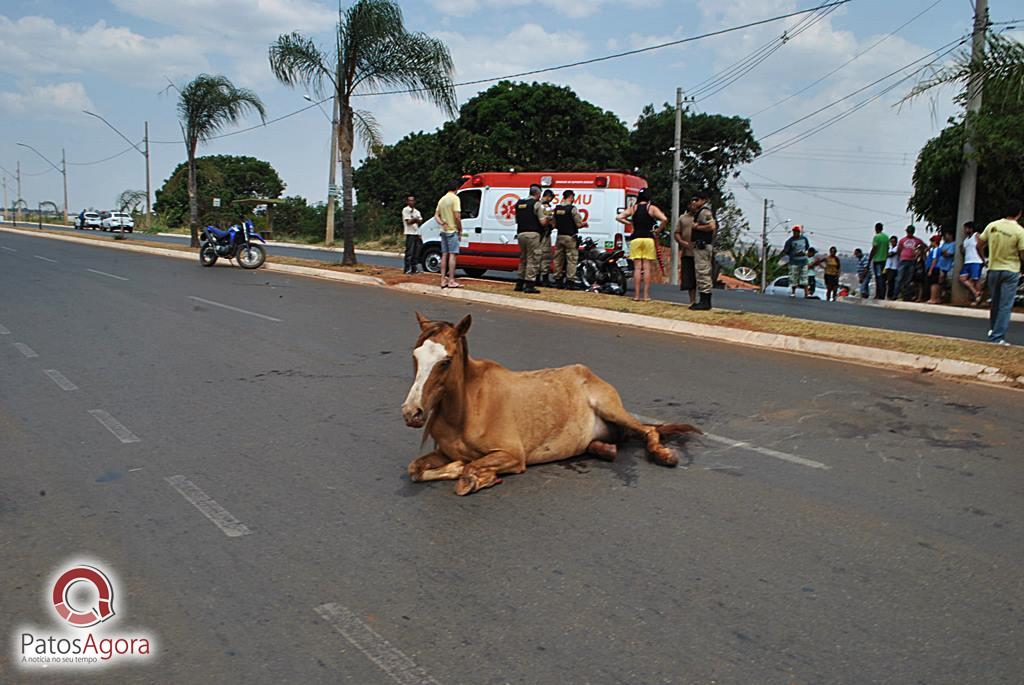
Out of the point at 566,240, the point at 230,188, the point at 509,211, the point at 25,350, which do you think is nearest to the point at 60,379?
the point at 25,350

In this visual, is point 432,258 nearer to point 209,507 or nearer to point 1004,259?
point 1004,259

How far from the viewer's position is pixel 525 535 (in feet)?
14.8

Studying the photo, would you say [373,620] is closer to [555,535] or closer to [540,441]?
[555,535]

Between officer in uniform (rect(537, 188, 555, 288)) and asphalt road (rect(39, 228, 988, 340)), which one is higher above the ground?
officer in uniform (rect(537, 188, 555, 288))

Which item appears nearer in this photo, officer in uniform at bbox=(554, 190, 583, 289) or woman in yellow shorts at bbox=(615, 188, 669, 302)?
woman in yellow shorts at bbox=(615, 188, 669, 302)

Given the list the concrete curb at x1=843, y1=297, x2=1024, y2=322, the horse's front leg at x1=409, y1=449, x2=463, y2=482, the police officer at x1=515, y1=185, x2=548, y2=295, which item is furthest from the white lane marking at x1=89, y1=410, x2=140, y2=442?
the concrete curb at x1=843, y1=297, x2=1024, y2=322

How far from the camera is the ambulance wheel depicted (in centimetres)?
2212

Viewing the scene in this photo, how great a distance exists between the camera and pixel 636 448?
6.15 metres

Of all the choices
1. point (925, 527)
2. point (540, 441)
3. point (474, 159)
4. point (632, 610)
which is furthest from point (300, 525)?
point (474, 159)

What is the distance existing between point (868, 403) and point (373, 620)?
5.76 metres

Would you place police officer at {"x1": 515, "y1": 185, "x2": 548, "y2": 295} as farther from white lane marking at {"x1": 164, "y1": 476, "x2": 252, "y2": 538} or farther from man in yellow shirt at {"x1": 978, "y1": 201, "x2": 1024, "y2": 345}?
white lane marking at {"x1": 164, "y1": 476, "x2": 252, "y2": 538}

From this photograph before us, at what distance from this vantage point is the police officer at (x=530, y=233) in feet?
53.1

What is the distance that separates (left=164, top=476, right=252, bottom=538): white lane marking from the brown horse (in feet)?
3.65

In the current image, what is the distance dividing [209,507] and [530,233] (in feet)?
39.4
